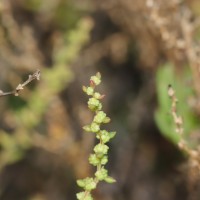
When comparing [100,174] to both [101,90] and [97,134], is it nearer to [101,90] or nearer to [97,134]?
[97,134]

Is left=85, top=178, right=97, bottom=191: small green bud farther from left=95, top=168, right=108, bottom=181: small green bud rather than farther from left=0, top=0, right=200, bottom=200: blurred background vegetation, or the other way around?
left=0, top=0, right=200, bottom=200: blurred background vegetation

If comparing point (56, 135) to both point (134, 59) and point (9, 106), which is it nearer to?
point (9, 106)

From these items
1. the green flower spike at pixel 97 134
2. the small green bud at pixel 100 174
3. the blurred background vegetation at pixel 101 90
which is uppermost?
the blurred background vegetation at pixel 101 90

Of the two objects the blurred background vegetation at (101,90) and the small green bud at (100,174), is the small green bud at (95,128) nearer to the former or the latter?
the small green bud at (100,174)

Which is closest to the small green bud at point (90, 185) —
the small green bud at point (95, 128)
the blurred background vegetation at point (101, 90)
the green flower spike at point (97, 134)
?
the green flower spike at point (97, 134)

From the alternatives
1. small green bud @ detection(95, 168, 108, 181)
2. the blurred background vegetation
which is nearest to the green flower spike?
small green bud @ detection(95, 168, 108, 181)

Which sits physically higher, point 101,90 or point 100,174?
point 101,90

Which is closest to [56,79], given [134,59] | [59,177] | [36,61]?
[36,61]

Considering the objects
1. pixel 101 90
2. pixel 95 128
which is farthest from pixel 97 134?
pixel 101 90

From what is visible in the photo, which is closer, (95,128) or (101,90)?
(95,128)
